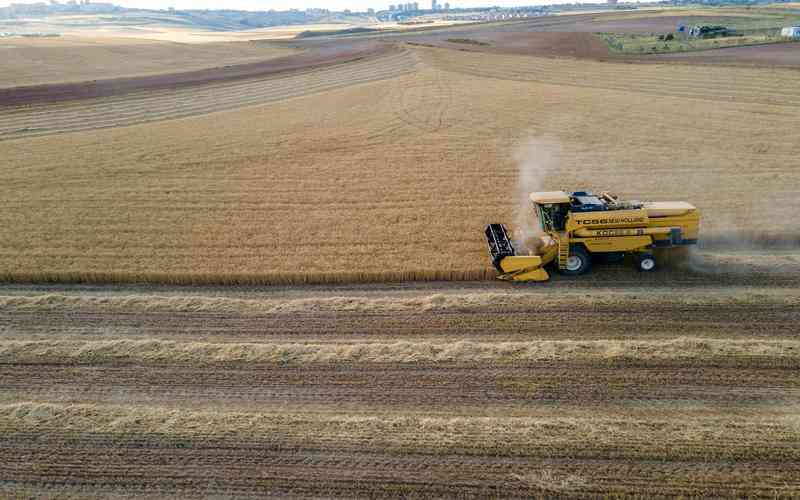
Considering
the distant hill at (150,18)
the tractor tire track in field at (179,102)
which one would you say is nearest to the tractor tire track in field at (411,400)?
the tractor tire track in field at (179,102)

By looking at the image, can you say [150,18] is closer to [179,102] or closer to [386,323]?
[179,102]

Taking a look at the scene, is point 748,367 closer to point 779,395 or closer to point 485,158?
point 779,395

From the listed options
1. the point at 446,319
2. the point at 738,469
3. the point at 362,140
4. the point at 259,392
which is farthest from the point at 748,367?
the point at 362,140

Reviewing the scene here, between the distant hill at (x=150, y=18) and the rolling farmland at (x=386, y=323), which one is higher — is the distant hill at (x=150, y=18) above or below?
above

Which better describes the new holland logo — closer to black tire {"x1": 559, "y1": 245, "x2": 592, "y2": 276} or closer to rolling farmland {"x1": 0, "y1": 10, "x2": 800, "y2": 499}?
black tire {"x1": 559, "y1": 245, "x2": 592, "y2": 276}

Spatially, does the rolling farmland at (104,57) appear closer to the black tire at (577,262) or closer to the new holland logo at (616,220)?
the black tire at (577,262)

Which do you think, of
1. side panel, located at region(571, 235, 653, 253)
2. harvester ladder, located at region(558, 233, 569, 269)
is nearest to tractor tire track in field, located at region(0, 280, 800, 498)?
harvester ladder, located at region(558, 233, 569, 269)

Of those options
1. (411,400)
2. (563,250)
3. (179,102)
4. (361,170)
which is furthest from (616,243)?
(179,102)
